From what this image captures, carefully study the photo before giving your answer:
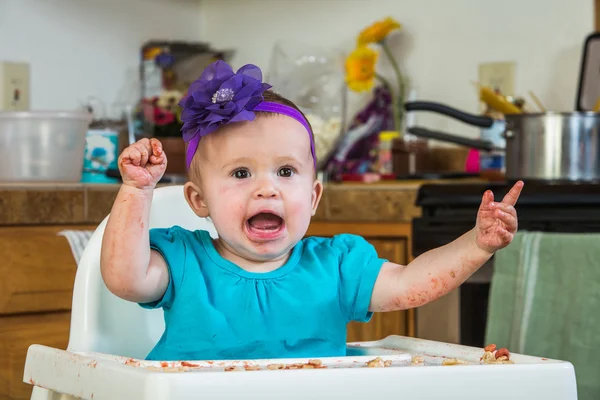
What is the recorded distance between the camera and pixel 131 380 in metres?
0.78

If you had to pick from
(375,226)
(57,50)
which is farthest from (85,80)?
(375,226)

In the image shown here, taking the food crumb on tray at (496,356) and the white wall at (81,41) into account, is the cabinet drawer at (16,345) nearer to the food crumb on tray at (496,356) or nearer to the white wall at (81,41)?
the white wall at (81,41)

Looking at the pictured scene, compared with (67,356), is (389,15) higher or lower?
higher

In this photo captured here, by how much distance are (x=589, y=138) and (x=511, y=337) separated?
46cm

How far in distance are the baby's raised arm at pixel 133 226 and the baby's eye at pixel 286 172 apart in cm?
15

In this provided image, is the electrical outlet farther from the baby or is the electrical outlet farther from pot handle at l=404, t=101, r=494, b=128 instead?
the baby

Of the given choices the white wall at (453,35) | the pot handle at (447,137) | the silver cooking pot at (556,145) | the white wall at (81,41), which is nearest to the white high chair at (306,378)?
the silver cooking pot at (556,145)

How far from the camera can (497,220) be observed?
97cm

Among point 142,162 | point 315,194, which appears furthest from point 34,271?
point 142,162

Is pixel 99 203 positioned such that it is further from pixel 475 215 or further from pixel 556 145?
pixel 556 145

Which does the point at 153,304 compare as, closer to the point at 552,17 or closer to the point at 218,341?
the point at 218,341

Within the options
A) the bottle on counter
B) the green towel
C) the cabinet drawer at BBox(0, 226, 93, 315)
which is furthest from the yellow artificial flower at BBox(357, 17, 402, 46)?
the cabinet drawer at BBox(0, 226, 93, 315)

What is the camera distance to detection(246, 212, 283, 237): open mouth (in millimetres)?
1045

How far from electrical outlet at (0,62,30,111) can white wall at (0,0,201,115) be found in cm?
2
